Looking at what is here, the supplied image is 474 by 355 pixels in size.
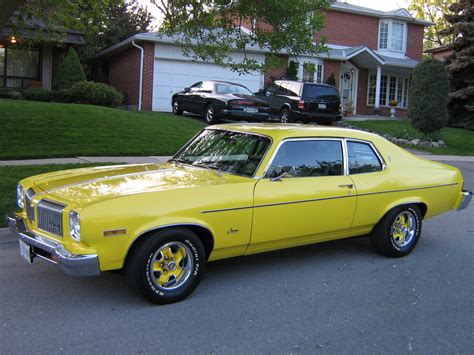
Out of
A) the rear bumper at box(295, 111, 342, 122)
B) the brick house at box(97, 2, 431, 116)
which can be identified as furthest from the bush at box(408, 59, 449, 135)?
the brick house at box(97, 2, 431, 116)

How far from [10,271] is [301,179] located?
122 inches

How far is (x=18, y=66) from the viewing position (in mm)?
23500

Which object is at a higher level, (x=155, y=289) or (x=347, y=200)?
(x=347, y=200)

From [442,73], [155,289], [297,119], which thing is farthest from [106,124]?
[442,73]

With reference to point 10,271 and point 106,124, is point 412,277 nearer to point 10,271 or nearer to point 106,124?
point 10,271

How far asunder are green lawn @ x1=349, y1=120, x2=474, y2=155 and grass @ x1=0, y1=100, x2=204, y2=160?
8.47 m

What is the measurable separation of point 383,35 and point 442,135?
1109 centimetres

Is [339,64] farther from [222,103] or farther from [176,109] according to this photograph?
[222,103]

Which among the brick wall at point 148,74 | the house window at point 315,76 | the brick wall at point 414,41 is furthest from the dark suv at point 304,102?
the brick wall at point 414,41

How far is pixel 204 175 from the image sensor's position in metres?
5.25

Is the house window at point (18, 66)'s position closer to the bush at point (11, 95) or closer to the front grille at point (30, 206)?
the bush at point (11, 95)

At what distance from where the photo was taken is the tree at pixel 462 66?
26.2 metres

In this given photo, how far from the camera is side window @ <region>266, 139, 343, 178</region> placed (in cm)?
539

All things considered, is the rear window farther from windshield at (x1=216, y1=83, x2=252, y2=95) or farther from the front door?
the front door
